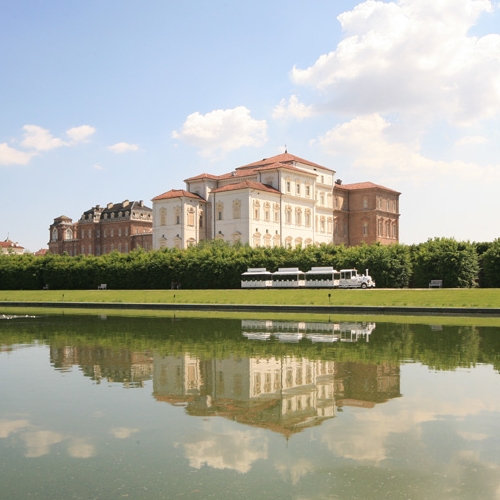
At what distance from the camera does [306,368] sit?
531 inches

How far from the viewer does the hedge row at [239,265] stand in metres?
48.4

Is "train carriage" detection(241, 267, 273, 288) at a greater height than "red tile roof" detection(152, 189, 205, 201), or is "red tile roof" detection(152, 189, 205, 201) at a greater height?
"red tile roof" detection(152, 189, 205, 201)

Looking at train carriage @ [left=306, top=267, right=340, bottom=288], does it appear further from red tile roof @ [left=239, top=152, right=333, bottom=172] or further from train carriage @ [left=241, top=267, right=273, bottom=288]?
red tile roof @ [left=239, top=152, right=333, bottom=172]

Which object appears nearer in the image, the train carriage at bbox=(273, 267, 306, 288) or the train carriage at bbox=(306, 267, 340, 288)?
the train carriage at bbox=(306, 267, 340, 288)

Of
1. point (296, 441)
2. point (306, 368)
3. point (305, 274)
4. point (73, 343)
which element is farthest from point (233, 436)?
point (305, 274)

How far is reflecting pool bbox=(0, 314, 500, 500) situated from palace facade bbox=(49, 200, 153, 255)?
4520 inches

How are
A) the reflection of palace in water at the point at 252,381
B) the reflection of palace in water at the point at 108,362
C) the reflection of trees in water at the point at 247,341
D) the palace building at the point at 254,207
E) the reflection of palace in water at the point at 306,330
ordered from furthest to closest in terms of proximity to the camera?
1. the palace building at the point at 254,207
2. the reflection of palace in water at the point at 306,330
3. the reflection of trees in water at the point at 247,341
4. the reflection of palace in water at the point at 108,362
5. the reflection of palace in water at the point at 252,381

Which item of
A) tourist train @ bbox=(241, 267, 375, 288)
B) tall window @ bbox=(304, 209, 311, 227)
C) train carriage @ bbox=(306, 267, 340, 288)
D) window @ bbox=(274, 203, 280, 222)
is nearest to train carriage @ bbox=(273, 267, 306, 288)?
tourist train @ bbox=(241, 267, 375, 288)

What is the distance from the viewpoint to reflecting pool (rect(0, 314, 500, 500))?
21.4 feet

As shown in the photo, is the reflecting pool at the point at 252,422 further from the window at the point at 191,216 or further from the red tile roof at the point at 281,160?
the red tile roof at the point at 281,160

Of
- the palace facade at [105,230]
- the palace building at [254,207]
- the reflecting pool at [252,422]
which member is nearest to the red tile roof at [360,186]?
the palace building at [254,207]

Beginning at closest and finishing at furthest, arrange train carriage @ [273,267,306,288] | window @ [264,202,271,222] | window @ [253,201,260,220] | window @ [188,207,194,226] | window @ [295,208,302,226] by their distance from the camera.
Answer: train carriage @ [273,267,306,288]
window @ [253,201,260,220]
window @ [264,202,271,222]
window @ [188,207,194,226]
window @ [295,208,302,226]

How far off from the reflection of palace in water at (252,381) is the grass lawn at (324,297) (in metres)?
20.4

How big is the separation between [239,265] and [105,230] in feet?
283
